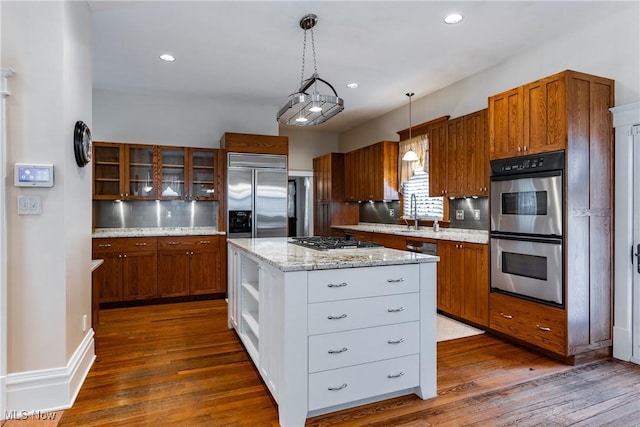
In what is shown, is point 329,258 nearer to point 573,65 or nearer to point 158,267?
point 573,65

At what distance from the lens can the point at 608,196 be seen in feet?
10.0

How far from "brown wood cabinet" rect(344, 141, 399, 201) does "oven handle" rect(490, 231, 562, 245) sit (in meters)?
2.45

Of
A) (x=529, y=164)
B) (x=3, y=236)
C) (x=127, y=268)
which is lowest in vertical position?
(x=127, y=268)

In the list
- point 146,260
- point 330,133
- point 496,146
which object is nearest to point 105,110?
point 146,260

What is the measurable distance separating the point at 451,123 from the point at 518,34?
3.90 feet

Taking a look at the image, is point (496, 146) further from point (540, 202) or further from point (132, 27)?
point (132, 27)

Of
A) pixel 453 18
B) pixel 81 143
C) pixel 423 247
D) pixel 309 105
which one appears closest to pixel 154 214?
pixel 81 143

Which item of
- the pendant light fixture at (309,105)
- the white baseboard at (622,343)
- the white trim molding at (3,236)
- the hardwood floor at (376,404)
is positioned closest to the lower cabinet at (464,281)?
the hardwood floor at (376,404)

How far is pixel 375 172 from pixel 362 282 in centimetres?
398

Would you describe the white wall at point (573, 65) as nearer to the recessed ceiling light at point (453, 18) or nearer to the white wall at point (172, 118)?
the recessed ceiling light at point (453, 18)

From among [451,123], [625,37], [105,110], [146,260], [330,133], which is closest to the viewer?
[625,37]

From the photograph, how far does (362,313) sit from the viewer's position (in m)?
2.21

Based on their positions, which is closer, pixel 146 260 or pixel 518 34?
pixel 518 34

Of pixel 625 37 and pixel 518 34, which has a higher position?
pixel 518 34
